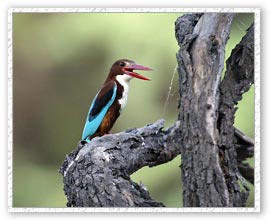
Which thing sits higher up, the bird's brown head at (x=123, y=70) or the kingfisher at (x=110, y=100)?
the bird's brown head at (x=123, y=70)

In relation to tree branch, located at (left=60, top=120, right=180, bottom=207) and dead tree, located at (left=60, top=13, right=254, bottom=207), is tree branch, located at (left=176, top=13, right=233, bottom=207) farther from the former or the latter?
tree branch, located at (left=60, top=120, right=180, bottom=207)

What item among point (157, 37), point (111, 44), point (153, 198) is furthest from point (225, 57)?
point (153, 198)

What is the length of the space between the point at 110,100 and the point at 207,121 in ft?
1.36

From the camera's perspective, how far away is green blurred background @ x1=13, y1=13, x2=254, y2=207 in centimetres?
232

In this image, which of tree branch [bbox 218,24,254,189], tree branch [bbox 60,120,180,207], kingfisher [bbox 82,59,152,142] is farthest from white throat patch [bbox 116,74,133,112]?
tree branch [bbox 218,24,254,189]

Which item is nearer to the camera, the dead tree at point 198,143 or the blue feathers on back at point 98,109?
the dead tree at point 198,143

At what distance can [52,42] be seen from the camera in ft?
7.79

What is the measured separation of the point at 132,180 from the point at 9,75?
25.0 inches

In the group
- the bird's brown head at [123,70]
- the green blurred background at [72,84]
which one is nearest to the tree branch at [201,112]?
the green blurred background at [72,84]

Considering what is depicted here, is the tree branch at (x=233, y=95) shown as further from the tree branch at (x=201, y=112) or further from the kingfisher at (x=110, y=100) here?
the kingfisher at (x=110, y=100)

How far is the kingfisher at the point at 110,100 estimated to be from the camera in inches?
92.1

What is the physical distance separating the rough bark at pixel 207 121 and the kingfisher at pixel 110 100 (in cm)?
23

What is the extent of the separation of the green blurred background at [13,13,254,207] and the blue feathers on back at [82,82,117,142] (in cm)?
3
